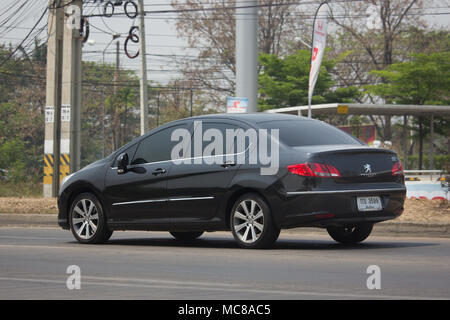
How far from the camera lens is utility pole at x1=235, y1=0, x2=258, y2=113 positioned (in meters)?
21.5

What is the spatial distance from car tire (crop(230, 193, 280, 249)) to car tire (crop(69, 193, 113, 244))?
2154 mm

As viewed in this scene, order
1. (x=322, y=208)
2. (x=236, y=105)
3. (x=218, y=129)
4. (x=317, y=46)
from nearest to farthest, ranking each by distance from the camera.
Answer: (x=322, y=208) < (x=218, y=129) < (x=236, y=105) < (x=317, y=46)

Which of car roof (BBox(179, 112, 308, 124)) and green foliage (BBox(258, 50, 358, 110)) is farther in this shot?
green foliage (BBox(258, 50, 358, 110))

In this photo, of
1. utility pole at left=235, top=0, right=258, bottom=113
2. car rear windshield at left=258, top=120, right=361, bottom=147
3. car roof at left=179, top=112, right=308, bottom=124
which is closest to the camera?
car rear windshield at left=258, top=120, right=361, bottom=147

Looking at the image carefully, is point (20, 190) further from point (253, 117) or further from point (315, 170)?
point (315, 170)

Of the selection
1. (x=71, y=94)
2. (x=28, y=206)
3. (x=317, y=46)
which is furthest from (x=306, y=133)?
(x=71, y=94)

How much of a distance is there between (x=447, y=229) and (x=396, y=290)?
20.9ft

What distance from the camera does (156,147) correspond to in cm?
1191

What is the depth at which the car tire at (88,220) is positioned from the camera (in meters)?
12.2

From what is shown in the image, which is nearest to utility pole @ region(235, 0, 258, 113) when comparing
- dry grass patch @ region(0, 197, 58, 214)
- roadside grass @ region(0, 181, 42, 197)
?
dry grass patch @ region(0, 197, 58, 214)

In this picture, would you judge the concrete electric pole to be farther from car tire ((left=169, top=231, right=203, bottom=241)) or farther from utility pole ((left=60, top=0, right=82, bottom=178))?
car tire ((left=169, top=231, right=203, bottom=241))

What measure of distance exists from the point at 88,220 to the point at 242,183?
2.70 metres

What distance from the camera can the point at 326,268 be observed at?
345 inches
